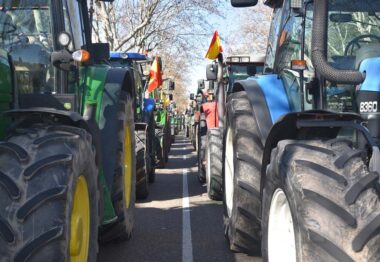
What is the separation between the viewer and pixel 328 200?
2.62 meters

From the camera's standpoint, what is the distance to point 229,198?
18.0 feet

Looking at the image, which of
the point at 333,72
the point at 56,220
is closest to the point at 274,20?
the point at 333,72

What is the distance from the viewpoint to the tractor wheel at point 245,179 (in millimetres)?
4242

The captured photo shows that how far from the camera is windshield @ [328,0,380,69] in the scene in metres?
3.78

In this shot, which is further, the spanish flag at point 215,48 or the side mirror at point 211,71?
the side mirror at point 211,71

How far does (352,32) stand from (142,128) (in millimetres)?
5784

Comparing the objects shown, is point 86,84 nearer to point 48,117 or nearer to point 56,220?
point 48,117

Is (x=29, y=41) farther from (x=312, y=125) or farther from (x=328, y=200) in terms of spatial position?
(x=328, y=200)

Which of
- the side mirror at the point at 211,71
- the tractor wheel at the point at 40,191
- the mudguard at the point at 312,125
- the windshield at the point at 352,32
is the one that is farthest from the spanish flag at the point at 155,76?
the tractor wheel at the point at 40,191

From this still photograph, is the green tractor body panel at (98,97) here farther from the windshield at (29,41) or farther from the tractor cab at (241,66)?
the tractor cab at (241,66)

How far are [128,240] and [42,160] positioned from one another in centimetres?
320

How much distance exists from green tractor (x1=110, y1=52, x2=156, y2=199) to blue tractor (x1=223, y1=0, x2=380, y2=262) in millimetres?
3205

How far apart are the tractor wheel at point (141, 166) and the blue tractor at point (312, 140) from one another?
2.99 meters

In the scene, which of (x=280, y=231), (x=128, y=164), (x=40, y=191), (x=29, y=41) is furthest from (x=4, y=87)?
(x=128, y=164)
